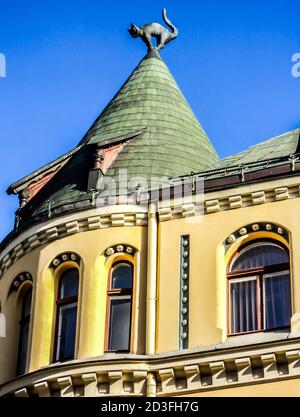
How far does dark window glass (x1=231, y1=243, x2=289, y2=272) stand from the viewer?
2611cm

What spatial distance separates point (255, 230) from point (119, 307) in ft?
11.1

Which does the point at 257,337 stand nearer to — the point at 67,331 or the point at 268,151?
the point at 67,331

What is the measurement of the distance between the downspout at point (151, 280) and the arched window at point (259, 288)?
64.0 inches

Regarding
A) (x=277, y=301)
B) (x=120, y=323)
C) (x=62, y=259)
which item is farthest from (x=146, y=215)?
(x=277, y=301)

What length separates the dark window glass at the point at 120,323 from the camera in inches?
1045

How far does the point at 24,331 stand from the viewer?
28516 mm

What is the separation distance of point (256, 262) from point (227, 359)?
2416mm

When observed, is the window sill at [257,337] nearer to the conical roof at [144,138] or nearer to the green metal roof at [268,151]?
the green metal roof at [268,151]

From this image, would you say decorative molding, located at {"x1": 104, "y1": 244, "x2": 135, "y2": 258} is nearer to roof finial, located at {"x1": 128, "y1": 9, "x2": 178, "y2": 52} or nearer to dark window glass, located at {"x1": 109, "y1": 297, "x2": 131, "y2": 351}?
dark window glass, located at {"x1": 109, "y1": 297, "x2": 131, "y2": 351}

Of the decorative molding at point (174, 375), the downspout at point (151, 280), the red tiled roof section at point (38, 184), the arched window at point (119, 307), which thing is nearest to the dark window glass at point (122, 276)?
the arched window at point (119, 307)

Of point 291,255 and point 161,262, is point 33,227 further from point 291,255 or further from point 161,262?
point 291,255

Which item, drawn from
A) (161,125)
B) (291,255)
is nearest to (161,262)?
(291,255)

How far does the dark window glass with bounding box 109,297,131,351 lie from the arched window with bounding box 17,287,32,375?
7.70ft
